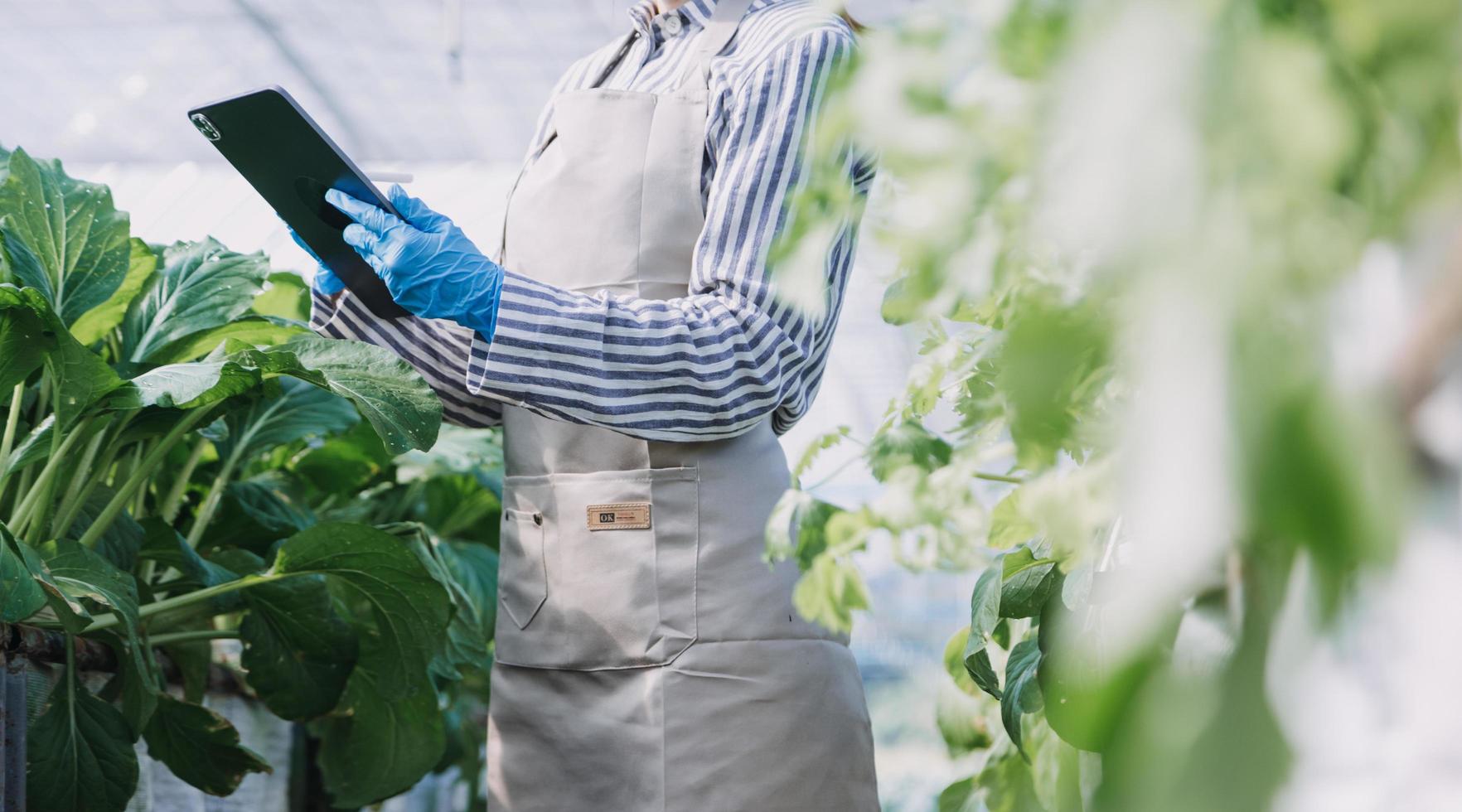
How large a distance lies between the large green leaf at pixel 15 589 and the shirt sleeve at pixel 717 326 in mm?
370

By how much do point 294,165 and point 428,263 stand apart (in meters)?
0.16

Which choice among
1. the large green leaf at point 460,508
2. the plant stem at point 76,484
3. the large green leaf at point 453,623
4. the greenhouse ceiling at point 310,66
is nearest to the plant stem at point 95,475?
the plant stem at point 76,484

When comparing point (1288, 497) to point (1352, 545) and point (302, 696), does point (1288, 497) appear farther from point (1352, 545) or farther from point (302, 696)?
point (302, 696)

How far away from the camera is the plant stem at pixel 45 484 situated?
3.95 ft

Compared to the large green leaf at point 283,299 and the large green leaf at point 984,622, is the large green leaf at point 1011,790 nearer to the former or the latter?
the large green leaf at point 984,622

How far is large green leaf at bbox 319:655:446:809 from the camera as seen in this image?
4.86 ft

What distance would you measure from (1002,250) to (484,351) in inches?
Answer: 27.8

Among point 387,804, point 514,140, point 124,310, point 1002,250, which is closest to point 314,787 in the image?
point 387,804

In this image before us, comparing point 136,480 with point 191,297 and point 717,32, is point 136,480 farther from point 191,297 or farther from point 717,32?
point 717,32

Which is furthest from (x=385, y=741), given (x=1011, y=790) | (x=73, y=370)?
→ (x=1011, y=790)

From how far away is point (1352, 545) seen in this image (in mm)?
220

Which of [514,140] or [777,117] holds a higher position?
[777,117]

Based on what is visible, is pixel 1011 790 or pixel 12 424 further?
pixel 12 424

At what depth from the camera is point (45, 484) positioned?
122cm
